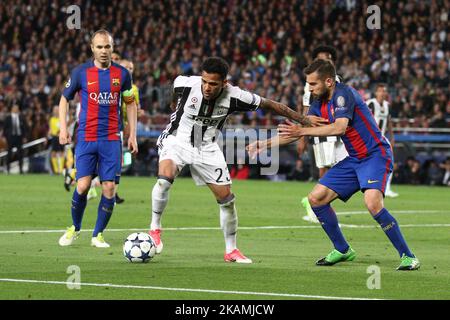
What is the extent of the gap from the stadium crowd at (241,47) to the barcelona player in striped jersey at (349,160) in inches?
776

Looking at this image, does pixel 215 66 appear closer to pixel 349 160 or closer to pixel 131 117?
pixel 349 160

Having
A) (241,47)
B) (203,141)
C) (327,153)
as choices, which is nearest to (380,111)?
(327,153)

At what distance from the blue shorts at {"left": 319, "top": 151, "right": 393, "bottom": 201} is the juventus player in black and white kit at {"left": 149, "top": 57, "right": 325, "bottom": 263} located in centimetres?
79

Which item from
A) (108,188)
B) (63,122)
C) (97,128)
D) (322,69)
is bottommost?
(108,188)

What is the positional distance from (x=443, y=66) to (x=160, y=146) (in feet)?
68.0

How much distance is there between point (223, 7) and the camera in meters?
40.5

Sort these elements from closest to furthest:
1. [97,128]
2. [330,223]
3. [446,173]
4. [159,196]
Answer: [330,223], [159,196], [97,128], [446,173]

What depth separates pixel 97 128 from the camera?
13.1 meters

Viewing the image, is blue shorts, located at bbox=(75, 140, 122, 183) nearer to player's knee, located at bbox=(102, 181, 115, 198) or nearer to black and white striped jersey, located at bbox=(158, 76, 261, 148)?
player's knee, located at bbox=(102, 181, 115, 198)

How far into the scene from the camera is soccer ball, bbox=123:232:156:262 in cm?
1127

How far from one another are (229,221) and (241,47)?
26.5 metres

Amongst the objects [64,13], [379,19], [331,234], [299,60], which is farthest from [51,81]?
[331,234]

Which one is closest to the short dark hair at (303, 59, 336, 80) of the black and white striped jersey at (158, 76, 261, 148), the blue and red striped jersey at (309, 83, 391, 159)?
the blue and red striped jersey at (309, 83, 391, 159)

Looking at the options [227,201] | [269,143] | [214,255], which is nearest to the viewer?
[269,143]
